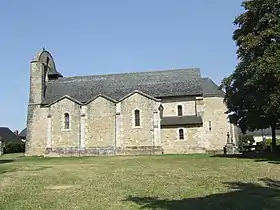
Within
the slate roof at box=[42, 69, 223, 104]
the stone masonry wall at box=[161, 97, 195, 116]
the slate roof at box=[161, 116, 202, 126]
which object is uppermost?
the slate roof at box=[42, 69, 223, 104]

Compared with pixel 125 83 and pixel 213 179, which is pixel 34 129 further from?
pixel 213 179

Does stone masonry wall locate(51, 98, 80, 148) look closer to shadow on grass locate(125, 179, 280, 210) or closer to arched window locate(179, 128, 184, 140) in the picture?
arched window locate(179, 128, 184, 140)

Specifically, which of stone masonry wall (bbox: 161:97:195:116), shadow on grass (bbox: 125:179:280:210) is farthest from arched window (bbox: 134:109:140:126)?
shadow on grass (bbox: 125:179:280:210)

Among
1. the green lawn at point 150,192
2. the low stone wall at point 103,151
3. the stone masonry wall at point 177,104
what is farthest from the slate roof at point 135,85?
the green lawn at point 150,192

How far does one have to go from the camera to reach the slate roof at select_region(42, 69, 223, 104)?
152 feet

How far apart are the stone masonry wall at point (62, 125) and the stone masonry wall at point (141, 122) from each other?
585 cm

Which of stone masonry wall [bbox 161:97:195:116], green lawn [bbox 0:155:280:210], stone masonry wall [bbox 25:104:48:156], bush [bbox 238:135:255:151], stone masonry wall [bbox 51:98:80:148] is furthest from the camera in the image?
bush [bbox 238:135:255:151]

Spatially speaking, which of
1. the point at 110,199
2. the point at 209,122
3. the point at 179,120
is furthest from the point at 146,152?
the point at 110,199

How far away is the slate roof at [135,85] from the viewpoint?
46281mm

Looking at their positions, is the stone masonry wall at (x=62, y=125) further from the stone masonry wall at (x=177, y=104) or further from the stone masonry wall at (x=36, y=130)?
the stone masonry wall at (x=177, y=104)

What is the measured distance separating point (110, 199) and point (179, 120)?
3328 centimetres

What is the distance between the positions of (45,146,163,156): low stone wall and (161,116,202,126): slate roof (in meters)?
3.32

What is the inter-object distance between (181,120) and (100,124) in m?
9.64

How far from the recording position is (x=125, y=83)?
4859 centimetres
